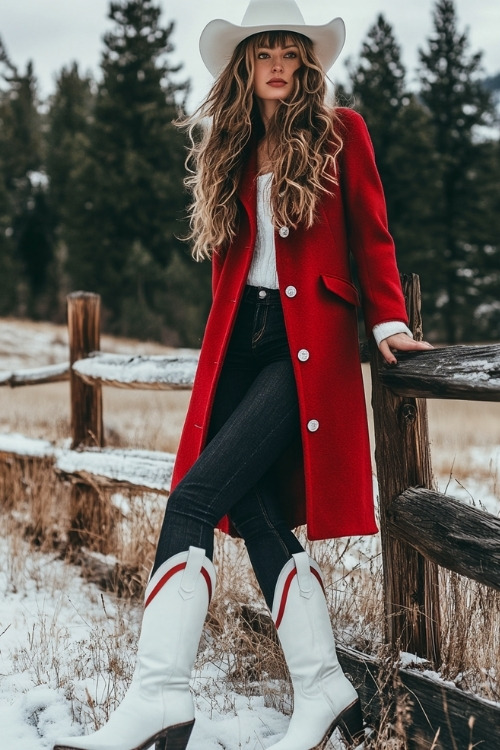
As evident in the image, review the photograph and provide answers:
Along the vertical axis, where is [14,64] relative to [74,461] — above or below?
above

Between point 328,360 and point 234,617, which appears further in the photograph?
point 234,617

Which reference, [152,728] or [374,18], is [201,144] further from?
[374,18]

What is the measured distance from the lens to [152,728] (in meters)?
2.08

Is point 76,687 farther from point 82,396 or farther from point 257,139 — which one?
point 82,396

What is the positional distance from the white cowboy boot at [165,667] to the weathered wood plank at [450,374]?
0.77 metres

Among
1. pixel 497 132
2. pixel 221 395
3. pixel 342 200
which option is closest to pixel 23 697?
pixel 221 395

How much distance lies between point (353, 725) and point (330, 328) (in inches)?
46.4

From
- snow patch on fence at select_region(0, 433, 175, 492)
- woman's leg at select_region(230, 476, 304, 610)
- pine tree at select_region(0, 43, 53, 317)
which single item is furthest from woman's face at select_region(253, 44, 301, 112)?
pine tree at select_region(0, 43, 53, 317)

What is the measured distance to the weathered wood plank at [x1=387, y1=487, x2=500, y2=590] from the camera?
6.82ft

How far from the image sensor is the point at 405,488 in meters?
2.49

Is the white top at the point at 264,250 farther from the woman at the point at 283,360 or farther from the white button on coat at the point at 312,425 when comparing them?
the white button on coat at the point at 312,425

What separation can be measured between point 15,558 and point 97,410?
99 centimetres

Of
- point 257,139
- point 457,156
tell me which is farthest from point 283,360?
point 457,156

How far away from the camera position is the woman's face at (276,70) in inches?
99.7
